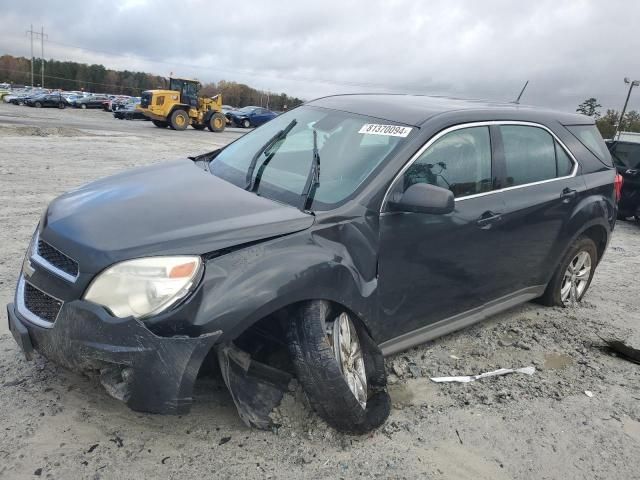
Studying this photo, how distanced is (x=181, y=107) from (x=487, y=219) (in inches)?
1060

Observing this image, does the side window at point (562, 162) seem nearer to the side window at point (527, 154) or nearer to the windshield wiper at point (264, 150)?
the side window at point (527, 154)

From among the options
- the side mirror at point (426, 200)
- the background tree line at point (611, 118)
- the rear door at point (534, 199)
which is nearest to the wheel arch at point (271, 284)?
the side mirror at point (426, 200)

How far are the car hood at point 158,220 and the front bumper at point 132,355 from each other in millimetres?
259

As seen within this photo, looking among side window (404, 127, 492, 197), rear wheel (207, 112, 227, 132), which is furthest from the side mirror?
rear wheel (207, 112, 227, 132)

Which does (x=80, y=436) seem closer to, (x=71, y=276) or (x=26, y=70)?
(x=71, y=276)

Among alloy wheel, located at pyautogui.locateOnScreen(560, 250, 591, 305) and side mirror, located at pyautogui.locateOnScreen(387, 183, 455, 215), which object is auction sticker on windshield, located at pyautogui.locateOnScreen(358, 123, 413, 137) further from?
alloy wheel, located at pyautogui.locateOnScreen(560, 250, 591, 305)

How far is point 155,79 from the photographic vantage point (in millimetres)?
104438

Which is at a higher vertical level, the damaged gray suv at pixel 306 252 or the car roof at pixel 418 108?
the car roof at pixel 418 108

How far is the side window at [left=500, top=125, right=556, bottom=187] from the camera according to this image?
12.4 feet

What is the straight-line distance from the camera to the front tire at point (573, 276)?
454cm

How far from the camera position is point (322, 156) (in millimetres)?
3246

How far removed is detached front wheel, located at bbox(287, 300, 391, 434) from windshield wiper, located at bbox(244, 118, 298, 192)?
922 mm

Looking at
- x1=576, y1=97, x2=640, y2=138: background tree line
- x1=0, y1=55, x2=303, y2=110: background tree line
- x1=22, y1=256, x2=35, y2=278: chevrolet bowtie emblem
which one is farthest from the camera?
x1=0, y1=55, x2=303, y2=110: background tree line

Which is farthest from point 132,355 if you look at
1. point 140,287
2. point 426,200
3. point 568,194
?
point 568,194
